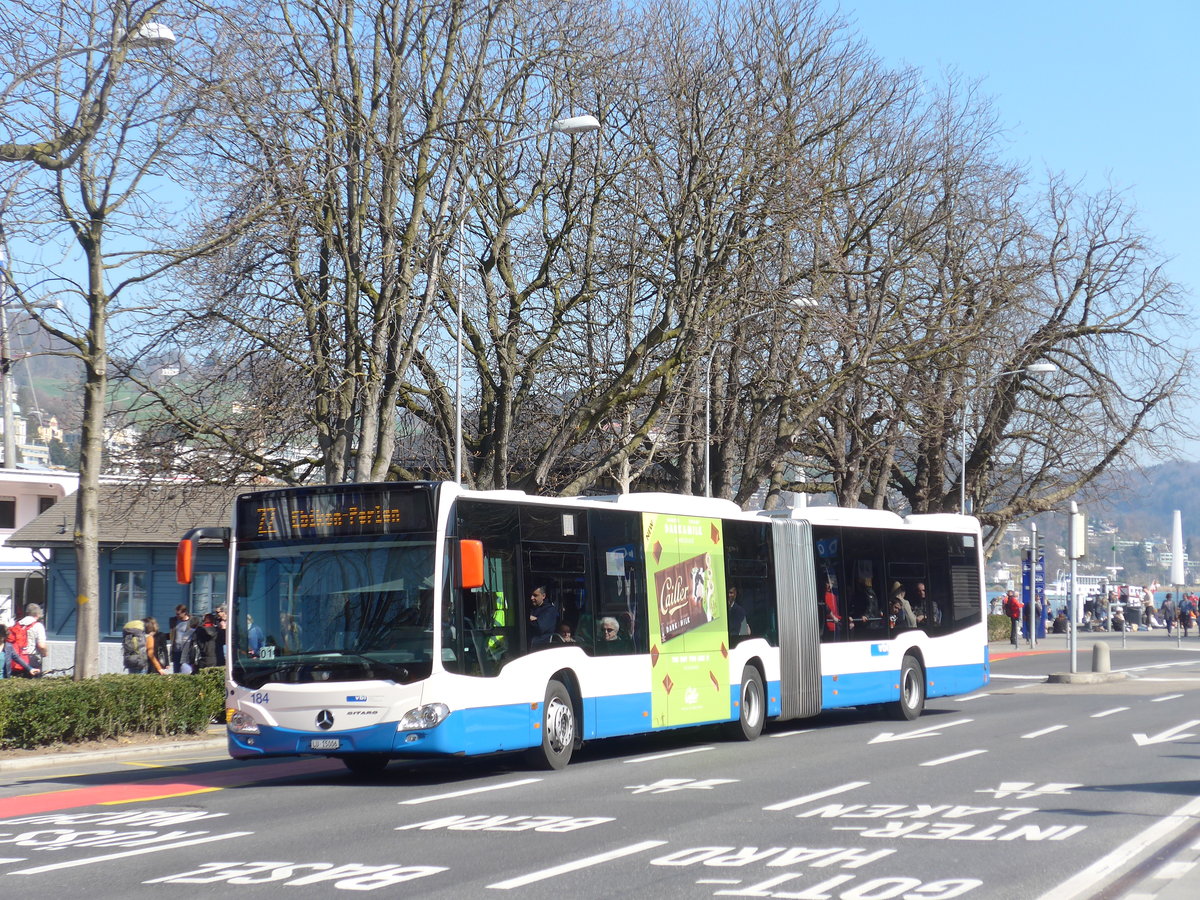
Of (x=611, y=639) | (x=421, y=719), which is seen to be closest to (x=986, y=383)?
(x=611, y=639)

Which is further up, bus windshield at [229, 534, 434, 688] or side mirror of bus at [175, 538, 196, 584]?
side mirror of bus at [175, 538, 196, 584]

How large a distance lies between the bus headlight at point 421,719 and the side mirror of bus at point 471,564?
118 cm

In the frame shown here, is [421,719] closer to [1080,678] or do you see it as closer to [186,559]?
[186,559]

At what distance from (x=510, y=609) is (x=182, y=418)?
10.7 meters

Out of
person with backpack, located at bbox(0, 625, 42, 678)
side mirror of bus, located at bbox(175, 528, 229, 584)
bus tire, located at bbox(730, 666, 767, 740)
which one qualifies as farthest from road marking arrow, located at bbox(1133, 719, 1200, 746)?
person with backpack, located at bbox(0, 625, 42, 678)

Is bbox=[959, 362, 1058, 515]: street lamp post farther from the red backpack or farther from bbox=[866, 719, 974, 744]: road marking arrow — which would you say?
the red backpack

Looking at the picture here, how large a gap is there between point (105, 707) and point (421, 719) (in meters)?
6.60

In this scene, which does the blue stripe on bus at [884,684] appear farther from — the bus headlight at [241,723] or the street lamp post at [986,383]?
the street lamp post at [986,383]

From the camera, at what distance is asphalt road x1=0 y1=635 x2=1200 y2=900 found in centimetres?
877

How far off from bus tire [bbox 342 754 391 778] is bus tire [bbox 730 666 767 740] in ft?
16.6

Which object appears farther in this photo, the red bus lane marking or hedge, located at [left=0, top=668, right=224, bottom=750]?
hedge, located at [left=0, top=668, right=224, bottom=750]

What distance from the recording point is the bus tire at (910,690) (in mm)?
22609

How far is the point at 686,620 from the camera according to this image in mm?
18297

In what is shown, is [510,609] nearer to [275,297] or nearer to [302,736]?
[302,736]
